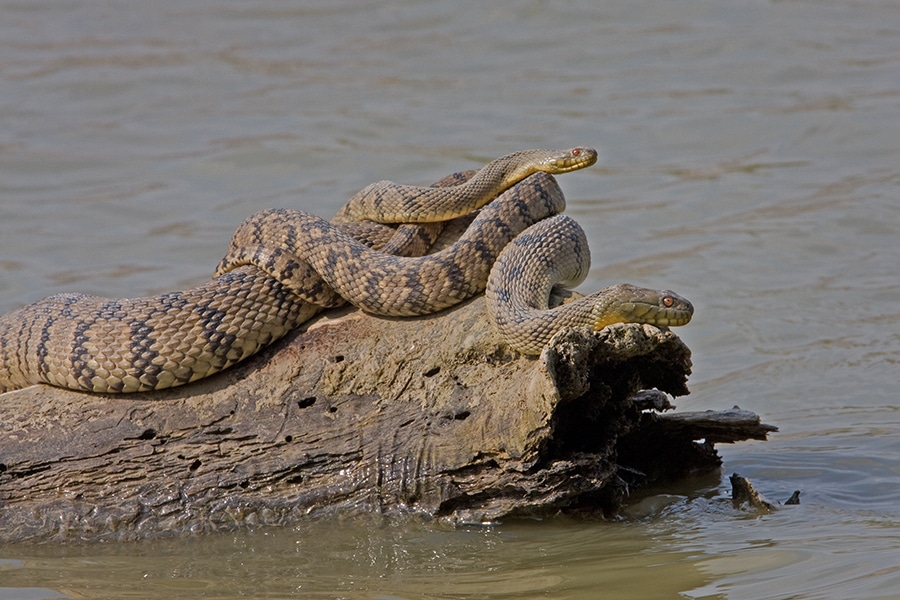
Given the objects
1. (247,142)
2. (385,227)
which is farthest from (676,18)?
(385,227)

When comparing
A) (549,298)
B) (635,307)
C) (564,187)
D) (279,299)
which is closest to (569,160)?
(549,298)

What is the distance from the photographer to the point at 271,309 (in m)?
7.42

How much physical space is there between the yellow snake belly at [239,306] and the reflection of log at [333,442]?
168 millimetres

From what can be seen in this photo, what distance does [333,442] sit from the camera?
705 cm

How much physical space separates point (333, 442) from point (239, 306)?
1013mm

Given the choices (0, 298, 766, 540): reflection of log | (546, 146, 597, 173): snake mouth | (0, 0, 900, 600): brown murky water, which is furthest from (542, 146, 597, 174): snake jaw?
(0, 0, 900, 600): brown murky water

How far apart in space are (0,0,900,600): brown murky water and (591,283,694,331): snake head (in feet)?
3.91

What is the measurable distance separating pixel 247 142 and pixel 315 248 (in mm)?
10144

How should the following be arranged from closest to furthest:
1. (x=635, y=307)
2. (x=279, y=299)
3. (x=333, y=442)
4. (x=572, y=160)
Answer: (x=635, y=307) → (x=333, y=442) → (x=279, y=299) → (x=572, y=160)

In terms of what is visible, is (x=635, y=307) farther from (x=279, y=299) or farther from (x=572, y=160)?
(x=279, y=299)

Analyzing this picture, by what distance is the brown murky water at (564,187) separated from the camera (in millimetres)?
6648

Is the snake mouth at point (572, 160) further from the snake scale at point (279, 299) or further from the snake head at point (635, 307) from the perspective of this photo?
the snake head at point (635, 307)

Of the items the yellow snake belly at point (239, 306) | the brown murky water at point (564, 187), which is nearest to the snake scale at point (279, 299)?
the yellow snake belly at point (239, 306)

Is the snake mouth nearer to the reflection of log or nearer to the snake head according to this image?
the reflection of log
